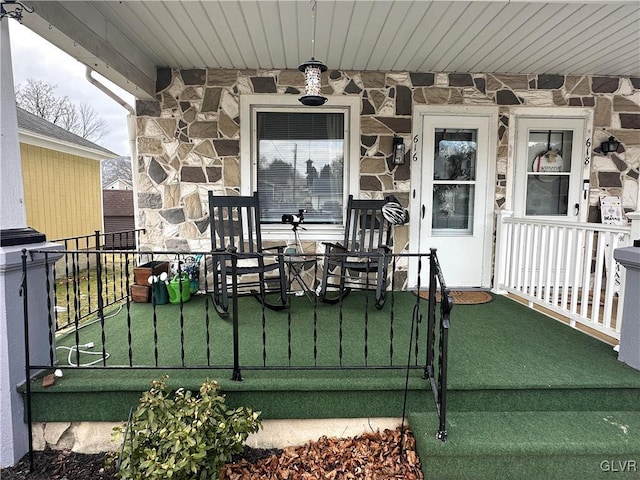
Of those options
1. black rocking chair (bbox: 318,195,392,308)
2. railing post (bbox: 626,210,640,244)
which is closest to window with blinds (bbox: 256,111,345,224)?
black rocking chair (bbox: 318,195,392,308)

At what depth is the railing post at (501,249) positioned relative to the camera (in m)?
4.00

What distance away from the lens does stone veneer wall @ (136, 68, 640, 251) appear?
13.0 ft

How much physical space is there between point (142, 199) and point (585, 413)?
4.13 meters

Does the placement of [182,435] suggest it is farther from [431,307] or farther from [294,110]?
[294,110]

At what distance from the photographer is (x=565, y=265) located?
3.05m

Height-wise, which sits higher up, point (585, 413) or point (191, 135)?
point (191, 135)

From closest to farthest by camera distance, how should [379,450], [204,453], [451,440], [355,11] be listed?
[204,453], [451,440], [379,450], [355,11]

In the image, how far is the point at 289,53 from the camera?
354cm

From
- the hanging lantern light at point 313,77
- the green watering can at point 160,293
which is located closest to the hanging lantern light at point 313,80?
the hanging lantern light at point 313,77

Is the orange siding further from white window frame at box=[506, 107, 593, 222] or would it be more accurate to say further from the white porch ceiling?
white window frame at box=[506, 107, 593, 222]

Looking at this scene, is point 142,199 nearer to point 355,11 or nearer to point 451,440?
point 355,11

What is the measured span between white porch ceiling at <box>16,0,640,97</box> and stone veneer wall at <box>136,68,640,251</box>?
0.15 m

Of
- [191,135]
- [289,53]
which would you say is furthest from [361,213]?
[191,135]

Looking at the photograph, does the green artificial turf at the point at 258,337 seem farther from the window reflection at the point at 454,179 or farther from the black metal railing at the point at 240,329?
the window reflection at the point at 454,179
